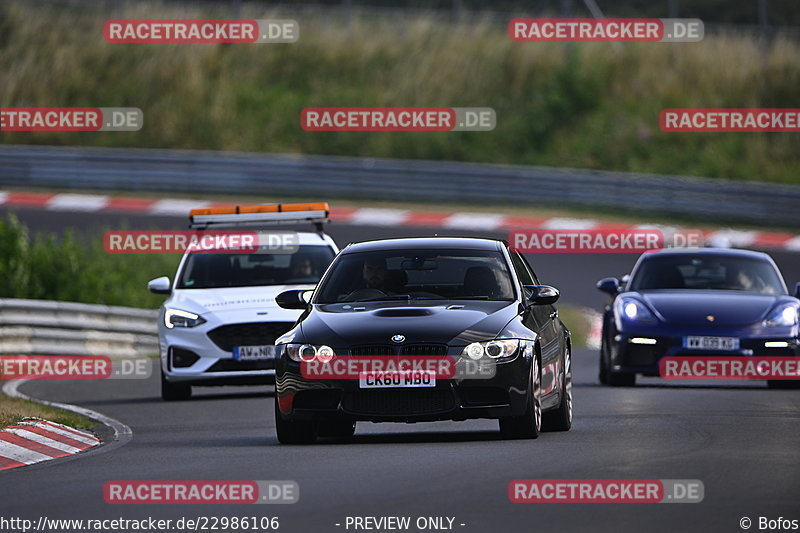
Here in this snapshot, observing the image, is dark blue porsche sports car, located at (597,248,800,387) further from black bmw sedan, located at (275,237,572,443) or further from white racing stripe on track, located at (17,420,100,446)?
white racing stripe on track, located at (17,420,100,446)

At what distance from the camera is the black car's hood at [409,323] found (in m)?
11.6

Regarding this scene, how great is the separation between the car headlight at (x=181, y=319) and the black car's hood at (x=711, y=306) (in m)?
4.22

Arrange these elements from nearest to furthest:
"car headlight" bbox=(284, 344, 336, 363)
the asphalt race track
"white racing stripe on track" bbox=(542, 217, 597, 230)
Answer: the asphalt race track → "car headlight" bbox=(284, 344, 336, 363) → "white racing stripe on track" bbox=(542, 217, 597, 230)

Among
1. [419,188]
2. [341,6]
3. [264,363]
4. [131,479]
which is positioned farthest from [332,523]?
[341,6]

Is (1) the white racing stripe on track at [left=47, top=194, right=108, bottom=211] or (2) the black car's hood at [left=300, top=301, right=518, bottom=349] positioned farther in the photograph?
(1) the white racing stripe on track at [left=47, top=194, right=108, bottom=211]

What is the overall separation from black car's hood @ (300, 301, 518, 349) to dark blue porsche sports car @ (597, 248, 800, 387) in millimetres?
5433

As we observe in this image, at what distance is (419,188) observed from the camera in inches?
1433

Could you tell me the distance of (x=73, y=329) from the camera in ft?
78.5

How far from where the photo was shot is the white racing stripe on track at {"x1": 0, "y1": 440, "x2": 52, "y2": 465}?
37.9ft

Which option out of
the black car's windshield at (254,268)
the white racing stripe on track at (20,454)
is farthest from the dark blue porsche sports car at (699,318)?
the white racing stripe on track at (20,454)

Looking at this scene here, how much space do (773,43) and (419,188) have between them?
13.0 meters

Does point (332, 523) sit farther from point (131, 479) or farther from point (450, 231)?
point (450, 231)

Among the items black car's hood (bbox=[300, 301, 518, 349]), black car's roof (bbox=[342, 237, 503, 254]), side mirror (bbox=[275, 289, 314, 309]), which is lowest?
Result: black car's hood (bbox=[300, 301, 518, 349])

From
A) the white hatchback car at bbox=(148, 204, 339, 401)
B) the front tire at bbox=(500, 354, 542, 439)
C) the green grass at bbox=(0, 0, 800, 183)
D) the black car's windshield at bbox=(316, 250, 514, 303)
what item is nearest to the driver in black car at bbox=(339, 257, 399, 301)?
the black car's windshield at bbox=(316, 250, 514, 303)
